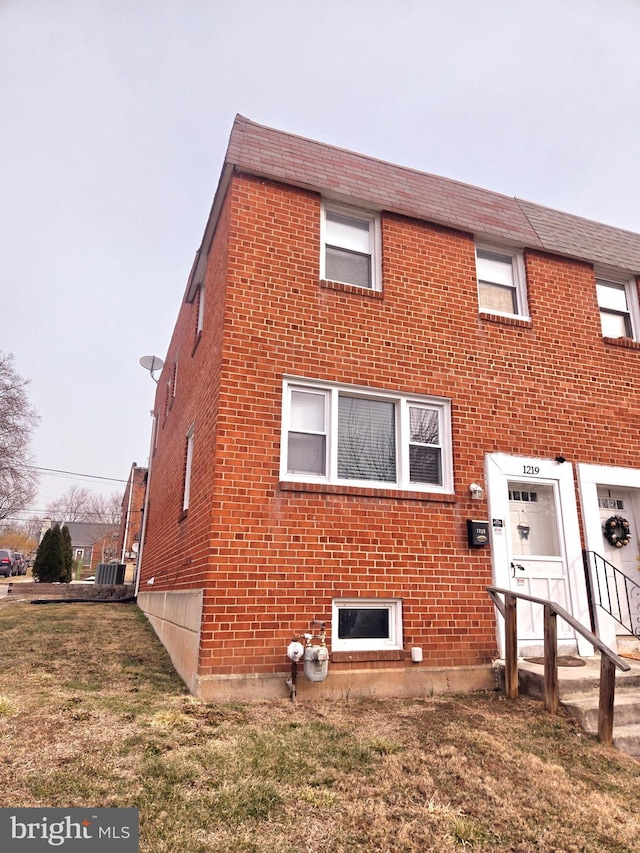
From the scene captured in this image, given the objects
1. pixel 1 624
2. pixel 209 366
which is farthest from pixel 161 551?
pixel 209 366

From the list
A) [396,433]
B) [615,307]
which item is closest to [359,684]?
[396,433]

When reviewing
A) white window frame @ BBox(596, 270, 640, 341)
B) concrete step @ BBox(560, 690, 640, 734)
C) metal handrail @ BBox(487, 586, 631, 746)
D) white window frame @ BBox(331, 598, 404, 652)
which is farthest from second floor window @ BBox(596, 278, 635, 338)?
white window frame @ BBox(331, 598, 404, 652)

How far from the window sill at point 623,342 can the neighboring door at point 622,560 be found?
2269 mm

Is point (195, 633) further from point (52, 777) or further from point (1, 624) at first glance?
point (1, 624)

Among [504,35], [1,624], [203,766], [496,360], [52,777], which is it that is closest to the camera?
[52,777]

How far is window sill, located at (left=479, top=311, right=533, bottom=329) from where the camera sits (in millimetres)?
7532

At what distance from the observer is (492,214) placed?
26.9 feet

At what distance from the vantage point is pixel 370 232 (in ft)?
24.9

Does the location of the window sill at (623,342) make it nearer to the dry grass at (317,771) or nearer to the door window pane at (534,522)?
the door window pane at (534,522)

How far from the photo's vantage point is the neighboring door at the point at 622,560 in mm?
7133

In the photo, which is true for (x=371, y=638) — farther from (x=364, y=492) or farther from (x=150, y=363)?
(x=150, y=363)

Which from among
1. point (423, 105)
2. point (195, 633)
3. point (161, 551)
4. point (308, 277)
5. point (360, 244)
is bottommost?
point (195, 633)

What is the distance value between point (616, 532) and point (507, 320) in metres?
3.31

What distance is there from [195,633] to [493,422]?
4514 mm
